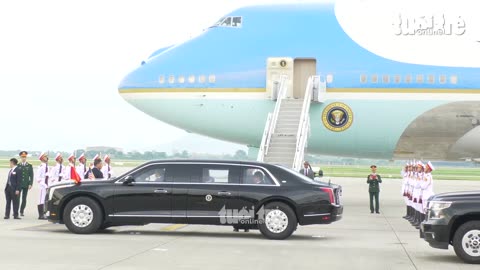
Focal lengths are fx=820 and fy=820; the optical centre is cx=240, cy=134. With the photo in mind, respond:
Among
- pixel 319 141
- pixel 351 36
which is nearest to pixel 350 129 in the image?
pixel 319 141

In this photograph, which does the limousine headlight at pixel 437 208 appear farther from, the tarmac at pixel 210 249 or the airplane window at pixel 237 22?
the airplane window at pixel 237 22

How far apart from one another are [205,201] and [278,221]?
151cm

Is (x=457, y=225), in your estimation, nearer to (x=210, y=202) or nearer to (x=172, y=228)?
(x=210, y=202)

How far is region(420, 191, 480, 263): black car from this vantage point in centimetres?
1299

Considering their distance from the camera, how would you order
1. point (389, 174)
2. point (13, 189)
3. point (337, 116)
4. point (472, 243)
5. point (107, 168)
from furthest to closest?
point (389, 174) < point (337, 116) < point (107, 168) < point (13, 189) < point (472, 243)

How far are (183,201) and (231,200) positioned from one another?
3.19 feet

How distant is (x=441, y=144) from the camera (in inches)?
1101

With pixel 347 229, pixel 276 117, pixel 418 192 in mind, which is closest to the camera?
pixel 347 229

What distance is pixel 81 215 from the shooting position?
651 inches

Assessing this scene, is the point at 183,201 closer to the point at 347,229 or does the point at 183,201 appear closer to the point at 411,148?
the point at 347,229

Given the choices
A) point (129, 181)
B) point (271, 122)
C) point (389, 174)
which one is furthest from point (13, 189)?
point (389, 174)

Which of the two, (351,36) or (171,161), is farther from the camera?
(351,36)

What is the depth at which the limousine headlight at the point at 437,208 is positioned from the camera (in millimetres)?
13352

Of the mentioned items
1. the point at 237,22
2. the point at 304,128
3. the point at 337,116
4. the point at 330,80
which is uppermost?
the point at 237,22
